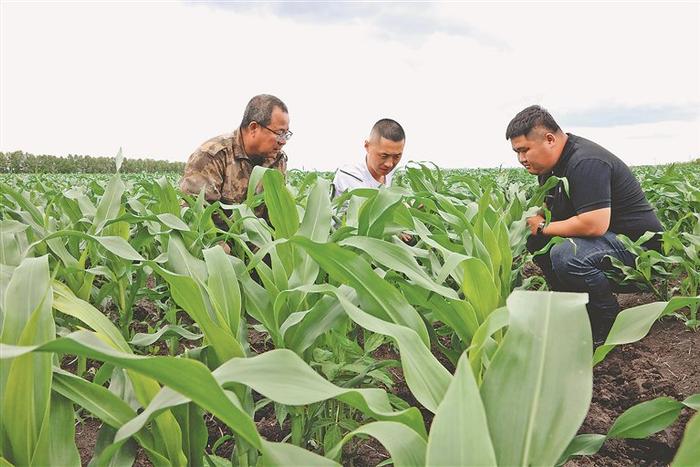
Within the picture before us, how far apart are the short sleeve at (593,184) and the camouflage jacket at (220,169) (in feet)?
6.90

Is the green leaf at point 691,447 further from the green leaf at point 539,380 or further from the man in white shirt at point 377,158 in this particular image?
the man in white shirt at point 377,158

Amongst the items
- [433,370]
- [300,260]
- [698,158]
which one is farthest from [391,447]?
[698,158]

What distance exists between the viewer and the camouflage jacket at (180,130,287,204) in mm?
3707

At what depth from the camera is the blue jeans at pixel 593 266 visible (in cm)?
315

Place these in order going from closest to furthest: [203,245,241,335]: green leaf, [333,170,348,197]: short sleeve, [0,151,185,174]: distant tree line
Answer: [203,245,241,335]: green leaf → [333,170,348,197]: short sleeve → [0,151,185,174]: distant tree line

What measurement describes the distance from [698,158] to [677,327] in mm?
43314

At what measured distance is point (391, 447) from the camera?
79 centimetres

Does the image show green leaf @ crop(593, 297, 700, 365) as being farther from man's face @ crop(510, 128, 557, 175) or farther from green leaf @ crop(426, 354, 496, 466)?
man's face @ crop(510, 128, 557, 175)

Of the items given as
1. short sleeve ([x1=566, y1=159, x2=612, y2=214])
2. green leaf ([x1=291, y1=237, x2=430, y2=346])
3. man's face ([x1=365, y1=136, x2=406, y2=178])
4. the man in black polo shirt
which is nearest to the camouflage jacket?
man's face ([x1=365, y1=136, x2=406, y2=178])

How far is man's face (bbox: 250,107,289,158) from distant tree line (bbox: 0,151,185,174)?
118ft

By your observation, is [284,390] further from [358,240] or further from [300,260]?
[300,260]

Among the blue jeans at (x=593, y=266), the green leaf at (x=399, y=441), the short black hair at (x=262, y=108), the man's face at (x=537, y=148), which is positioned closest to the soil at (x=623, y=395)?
the blue jeans at (x=593, y=266)

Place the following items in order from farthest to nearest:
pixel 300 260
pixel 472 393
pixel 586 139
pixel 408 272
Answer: pixel 586 139, pixel 300 260, pixel 408 272, pixel 472 393

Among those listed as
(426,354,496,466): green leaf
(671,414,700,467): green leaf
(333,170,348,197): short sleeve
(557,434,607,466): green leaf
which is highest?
(333,170,348,197): short sleeve
